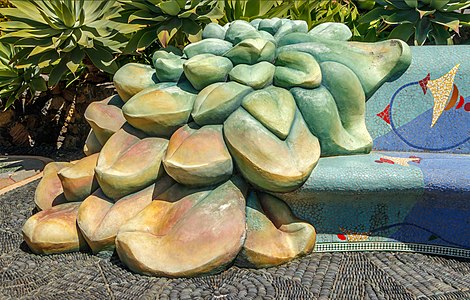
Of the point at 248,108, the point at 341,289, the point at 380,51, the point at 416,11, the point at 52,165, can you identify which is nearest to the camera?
the point at 341,289

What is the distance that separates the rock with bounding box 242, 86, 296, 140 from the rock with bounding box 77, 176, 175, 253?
1.88ft

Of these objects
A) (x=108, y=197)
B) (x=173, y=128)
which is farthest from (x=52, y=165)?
(x=173, y=128)

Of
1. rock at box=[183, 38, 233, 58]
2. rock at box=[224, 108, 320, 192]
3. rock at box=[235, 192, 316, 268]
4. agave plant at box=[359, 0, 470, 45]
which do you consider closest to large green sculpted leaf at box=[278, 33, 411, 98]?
rock at box=[183, 38, 233, 58]

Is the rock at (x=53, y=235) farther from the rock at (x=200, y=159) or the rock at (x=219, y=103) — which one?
the rock at (x=219, y=103)

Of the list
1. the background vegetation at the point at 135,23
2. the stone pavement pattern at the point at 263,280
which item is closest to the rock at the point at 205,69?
the stone pavement pattern at the point at 263,280

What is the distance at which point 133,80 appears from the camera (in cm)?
282

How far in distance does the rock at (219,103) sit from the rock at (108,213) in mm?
381

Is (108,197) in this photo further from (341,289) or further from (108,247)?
(341,289)

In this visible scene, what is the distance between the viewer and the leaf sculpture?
2369mm

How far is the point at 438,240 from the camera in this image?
2555 mm

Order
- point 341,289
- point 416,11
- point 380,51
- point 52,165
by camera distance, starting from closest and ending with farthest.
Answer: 1. point 341,289
2. point 380,51
3. point 52,165
4. point 416,11

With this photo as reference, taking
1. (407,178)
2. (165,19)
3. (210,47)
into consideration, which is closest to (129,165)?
(210,47)

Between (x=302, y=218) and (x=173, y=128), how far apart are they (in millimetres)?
815

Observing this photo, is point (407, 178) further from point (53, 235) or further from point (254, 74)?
point (53, 235)
